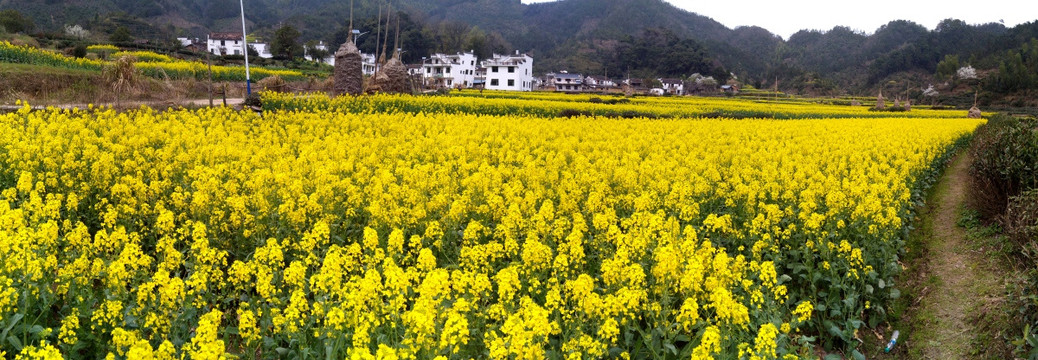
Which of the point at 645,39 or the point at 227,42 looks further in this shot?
the point at 645,39

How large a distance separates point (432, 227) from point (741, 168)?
6.19 meters

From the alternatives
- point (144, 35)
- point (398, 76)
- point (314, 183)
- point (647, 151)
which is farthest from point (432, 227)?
point (144, 35)

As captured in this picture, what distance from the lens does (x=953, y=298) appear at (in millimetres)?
6977

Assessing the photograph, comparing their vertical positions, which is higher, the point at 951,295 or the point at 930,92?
the point at 930,92

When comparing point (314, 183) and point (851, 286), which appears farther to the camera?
point (314, 183)

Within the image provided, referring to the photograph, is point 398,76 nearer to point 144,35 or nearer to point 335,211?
point 335,211

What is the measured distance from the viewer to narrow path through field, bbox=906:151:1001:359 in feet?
19.9

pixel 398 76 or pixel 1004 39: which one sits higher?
pixel 1004 39

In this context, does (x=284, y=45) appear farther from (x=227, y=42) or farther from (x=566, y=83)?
(x=566, y=83)

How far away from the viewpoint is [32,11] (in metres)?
74.5

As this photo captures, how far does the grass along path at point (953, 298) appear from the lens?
5.96 metres

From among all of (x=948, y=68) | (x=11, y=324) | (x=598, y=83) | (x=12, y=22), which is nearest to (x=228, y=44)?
(x=12, y=22)

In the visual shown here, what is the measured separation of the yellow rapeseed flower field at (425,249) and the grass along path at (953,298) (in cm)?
54

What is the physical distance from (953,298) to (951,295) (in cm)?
10
